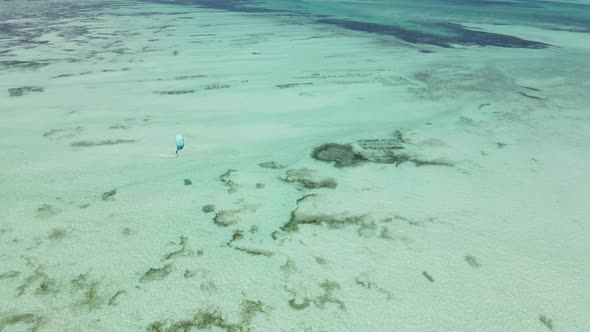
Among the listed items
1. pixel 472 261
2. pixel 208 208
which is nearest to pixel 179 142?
pixel 208 208

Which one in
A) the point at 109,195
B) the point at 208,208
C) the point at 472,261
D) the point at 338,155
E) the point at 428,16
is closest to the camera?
the point at 472,261

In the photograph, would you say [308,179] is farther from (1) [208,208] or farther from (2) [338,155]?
(1) [208,208]

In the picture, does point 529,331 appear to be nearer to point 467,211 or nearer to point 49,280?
point 467,211

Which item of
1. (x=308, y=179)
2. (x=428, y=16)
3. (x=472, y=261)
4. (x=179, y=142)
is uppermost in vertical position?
(x=428, y=16)

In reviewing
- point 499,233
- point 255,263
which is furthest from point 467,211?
point 255,263

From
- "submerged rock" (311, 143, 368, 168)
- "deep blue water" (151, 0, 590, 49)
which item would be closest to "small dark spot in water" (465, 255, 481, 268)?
"submerged rock" (311, 143, 368, 168)

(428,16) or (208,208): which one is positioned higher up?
(428,16)

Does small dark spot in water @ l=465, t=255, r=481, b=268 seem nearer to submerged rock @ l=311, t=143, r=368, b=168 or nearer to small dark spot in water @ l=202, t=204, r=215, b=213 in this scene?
submerged rock @ l=311, t=143, r=368, b=168

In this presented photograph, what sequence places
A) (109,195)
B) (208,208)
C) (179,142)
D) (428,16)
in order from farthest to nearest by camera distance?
1. (428,16)
2. (179,142)
3. (109,195)
4. (208,208)
